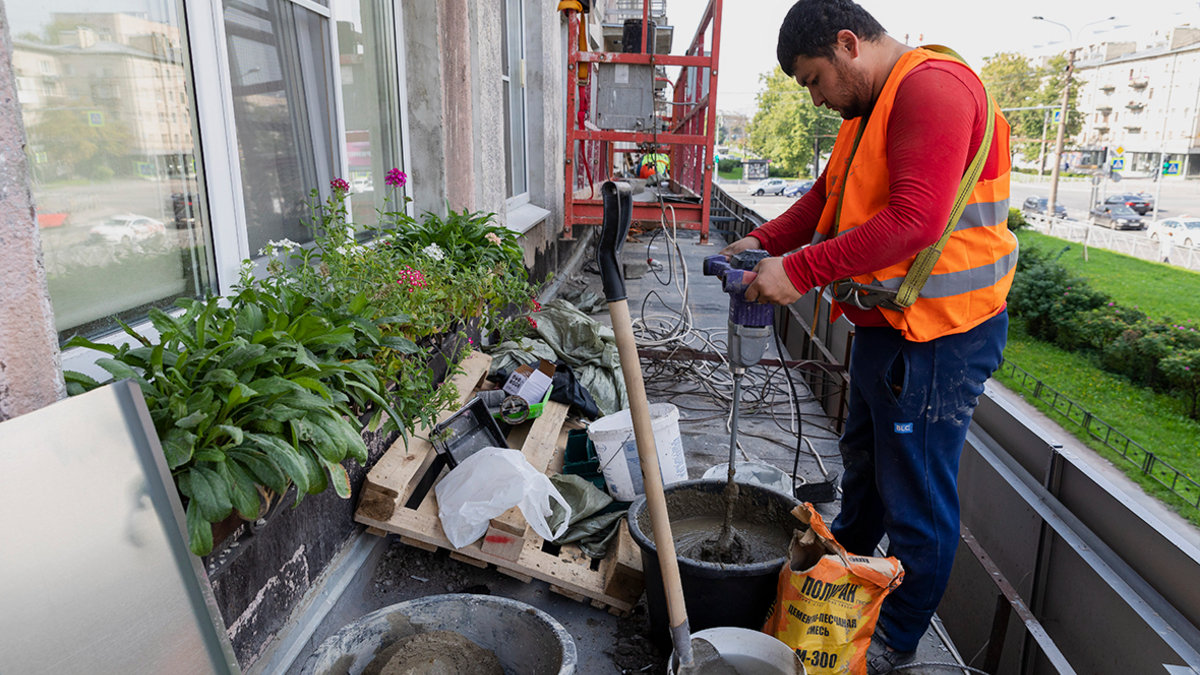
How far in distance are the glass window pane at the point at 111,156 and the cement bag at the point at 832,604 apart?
6.55ft

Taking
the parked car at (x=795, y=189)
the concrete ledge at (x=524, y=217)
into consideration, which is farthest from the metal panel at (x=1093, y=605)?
the parked car at (x=795, y=189)

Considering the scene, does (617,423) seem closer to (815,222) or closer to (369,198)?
(815,222)

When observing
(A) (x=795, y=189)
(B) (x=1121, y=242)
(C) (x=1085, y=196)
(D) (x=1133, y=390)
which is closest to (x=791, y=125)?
(A) (x=795, y=189)

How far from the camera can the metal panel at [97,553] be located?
934mm

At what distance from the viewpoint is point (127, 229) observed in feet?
6.18

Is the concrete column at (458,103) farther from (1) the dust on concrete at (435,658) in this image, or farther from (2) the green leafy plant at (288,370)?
(1) the dust on concrete at (435,658)

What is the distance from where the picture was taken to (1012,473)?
3207 millimetres

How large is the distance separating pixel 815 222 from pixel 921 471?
0.89m

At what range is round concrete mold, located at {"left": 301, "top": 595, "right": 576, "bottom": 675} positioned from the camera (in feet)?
5.32

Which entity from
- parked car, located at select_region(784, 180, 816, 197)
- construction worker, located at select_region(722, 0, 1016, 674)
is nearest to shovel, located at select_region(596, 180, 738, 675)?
construction worker, located at select_region(722, 0, 1016, 674)

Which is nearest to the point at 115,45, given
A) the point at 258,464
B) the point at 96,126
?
the point at 96,126

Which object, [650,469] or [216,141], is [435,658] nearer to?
[650,469]

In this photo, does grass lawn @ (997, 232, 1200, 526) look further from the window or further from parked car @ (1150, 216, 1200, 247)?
the window

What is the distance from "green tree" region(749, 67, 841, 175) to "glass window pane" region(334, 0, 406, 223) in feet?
178
